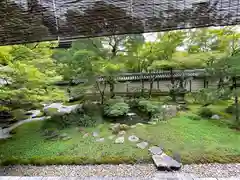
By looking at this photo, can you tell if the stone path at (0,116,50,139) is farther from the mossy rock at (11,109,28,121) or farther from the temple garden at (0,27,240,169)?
the mossy rock at (11,109,28,121)

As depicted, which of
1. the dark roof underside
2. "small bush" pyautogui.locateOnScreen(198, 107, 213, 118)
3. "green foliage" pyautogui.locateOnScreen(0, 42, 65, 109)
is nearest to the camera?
the dark roof underside

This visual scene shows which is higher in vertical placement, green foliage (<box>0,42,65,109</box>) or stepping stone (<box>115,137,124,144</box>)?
green foliage (<box>0,42,65,109</box>)

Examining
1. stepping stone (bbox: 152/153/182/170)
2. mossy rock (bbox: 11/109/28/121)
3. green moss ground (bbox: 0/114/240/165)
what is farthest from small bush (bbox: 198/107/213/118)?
mossy rock (bbox: 11/109/28/121)

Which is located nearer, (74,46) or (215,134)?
(215,134)

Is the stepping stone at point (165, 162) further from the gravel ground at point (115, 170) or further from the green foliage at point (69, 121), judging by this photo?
the green foliage at point (69, 121)

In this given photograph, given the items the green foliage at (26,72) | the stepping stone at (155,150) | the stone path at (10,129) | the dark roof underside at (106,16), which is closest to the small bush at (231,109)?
the stepping stone at (155,150)

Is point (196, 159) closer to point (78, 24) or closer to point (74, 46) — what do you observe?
point (78, 24)

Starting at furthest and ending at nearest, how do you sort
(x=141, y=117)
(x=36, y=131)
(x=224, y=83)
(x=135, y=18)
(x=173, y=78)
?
(x=173, y=78), (x=141, y=117), (x=224, y=83), (x=36, y=131), (x=135, y=18)

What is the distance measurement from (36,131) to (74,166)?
2.09m

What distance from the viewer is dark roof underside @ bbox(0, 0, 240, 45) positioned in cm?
136

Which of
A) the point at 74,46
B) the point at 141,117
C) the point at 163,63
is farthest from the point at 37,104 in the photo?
the point at 163,63

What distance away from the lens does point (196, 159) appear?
10.8 ft

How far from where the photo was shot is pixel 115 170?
125 inches

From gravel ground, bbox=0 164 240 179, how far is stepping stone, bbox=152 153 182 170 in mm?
103
